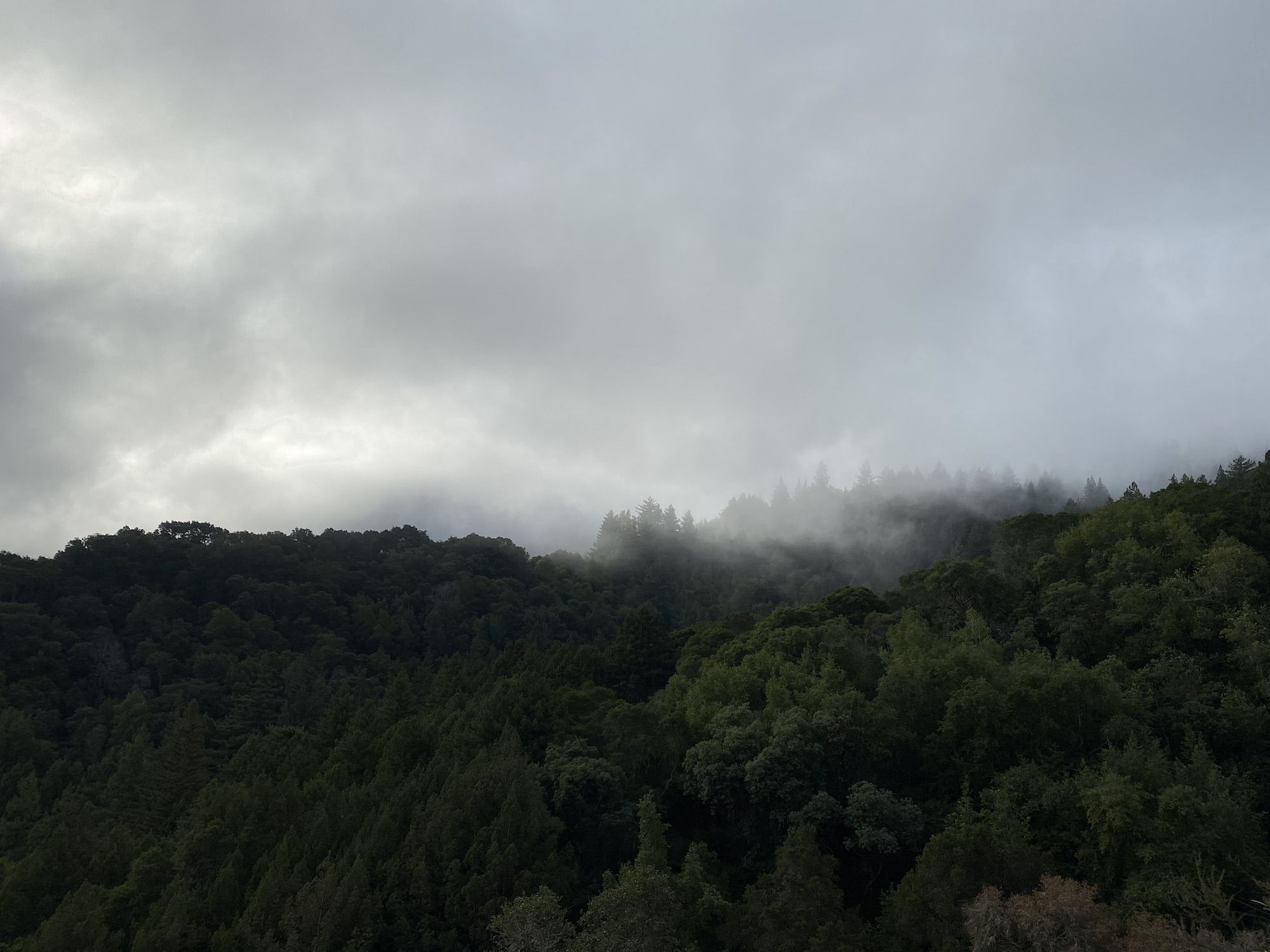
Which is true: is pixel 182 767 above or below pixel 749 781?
above

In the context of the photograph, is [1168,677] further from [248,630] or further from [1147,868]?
[248,630]

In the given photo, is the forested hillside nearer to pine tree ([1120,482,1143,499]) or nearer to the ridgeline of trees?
pine tree ([1120,482,1143,499])

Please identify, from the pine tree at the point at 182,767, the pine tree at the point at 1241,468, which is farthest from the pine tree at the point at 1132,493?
the pine tree at the point at 182,767

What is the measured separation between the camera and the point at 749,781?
44.4 meters

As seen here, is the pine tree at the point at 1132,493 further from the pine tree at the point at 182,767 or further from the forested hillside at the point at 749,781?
the pine tree at the point at 182,767

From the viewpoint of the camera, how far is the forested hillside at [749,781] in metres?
32.8

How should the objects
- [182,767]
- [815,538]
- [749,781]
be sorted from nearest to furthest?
[749,781]
[182,767]
[815,538]

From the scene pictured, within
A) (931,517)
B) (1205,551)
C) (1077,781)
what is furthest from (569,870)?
(931,517)

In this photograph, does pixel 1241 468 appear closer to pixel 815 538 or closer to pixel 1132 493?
pixel 1132 493

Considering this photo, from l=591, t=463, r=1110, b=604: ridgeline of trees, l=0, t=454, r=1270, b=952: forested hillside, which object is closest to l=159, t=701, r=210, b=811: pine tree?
l=0, t=454, r=1270, b=952: forested hillside

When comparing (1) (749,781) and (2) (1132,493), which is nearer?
(1) (749,781)

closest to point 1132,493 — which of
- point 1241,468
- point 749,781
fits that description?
point 1241,468

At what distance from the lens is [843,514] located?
543ft

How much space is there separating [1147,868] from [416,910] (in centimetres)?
3310
